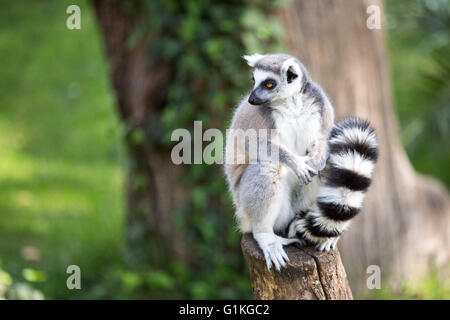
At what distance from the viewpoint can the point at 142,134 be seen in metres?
5.74

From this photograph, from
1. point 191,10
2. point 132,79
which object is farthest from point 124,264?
point 191,10

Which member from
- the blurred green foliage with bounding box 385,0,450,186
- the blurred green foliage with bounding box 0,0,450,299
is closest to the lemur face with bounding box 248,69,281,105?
the blurred green foliage with bounding box 0,0,450,299

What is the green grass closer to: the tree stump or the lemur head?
the lemur head

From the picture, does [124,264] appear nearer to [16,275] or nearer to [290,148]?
[16,275]

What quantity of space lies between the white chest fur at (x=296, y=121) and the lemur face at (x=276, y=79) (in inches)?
2.6

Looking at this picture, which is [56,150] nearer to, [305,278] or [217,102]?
[217,102]

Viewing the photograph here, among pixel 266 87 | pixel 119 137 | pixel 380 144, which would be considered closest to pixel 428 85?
pixel 380 144

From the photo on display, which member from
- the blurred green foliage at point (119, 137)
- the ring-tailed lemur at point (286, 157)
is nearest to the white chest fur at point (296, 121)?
the ring-tailed lemur at point (286, 157)

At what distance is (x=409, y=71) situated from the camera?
35.9 feet

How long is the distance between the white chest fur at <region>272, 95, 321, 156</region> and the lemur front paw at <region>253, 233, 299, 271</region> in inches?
22.6

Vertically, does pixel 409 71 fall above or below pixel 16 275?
above

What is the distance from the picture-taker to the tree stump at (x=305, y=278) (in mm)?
3041

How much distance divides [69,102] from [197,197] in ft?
18.1

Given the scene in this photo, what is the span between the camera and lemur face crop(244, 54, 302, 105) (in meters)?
3.27
